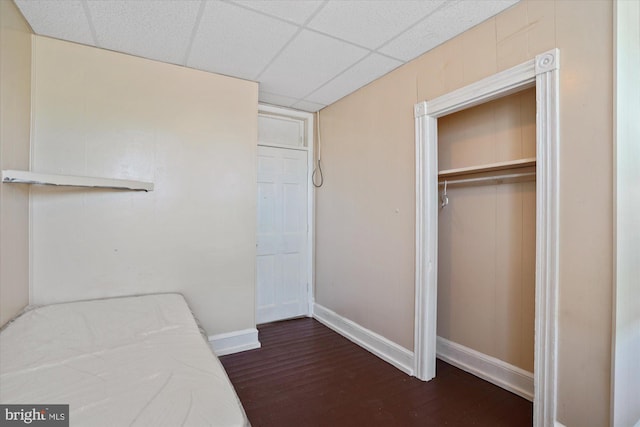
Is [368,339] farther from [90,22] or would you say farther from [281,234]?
[90,22]

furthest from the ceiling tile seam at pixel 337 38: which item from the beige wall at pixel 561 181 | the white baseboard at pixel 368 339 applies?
the white baseboard at pixel 368 339

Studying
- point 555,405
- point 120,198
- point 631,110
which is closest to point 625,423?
point 555,405

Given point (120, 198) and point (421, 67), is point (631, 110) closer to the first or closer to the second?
point (421, 67)

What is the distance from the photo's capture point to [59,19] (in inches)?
80.0

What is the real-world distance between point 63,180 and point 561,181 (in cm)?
292

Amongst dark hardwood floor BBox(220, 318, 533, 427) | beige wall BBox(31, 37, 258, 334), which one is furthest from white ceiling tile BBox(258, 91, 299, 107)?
dark hardwood floor BBox(220, 318, 533, 427)

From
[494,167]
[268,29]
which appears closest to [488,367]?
[494,167]

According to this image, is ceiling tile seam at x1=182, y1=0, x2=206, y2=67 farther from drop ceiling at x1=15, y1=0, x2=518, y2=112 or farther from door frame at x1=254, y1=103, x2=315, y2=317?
door frame at x1=254, y1=103, x2=315, y2=317

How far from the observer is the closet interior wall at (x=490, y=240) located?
219 centimetres

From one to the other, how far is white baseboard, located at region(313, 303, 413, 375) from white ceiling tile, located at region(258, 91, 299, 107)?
242 cm

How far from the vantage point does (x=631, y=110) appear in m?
1.53

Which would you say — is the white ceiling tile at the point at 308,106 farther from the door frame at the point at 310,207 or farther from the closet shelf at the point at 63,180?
the closet shelf at the point at 63,180

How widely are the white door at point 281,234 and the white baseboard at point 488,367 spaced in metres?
1.76

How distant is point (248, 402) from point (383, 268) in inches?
59.3
